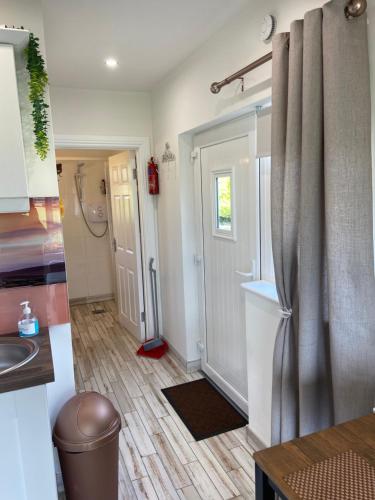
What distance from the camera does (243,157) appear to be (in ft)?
7.73

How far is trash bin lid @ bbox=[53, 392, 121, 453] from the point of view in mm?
1729

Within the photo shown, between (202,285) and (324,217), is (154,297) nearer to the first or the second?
(202,285)

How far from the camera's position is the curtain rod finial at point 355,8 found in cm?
128

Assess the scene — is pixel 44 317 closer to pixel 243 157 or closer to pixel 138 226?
pixel 243 157

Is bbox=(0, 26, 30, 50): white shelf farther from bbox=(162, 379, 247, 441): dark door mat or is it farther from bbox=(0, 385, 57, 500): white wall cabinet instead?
bbox=(162, 379, 247, 441): dark door mat

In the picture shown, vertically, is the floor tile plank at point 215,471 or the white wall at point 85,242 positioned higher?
the white wall at point 85,242

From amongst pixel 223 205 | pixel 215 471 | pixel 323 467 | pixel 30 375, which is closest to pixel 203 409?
pixel 215 471

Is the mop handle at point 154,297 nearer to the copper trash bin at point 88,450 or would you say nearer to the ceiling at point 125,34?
the ceiling at point 125,34

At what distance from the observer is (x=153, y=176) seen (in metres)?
3.52

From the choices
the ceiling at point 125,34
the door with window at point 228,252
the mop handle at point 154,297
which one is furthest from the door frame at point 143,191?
the door with window at point 228,252

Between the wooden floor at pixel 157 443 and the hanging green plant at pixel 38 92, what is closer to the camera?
the hanging green plant at pixel 38 92

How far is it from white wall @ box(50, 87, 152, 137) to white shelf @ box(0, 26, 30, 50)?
5.39 feet

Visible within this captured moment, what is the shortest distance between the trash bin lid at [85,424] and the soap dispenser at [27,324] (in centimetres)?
Result: 41

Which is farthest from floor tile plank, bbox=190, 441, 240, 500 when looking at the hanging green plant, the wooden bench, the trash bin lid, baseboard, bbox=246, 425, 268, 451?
the hanging green plant
